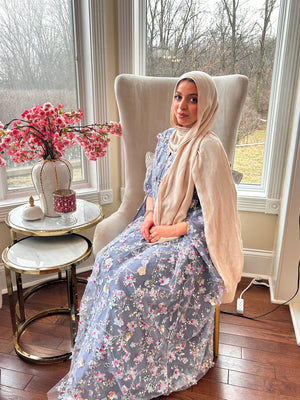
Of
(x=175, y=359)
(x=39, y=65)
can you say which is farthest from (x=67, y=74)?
(x=175, y=359)

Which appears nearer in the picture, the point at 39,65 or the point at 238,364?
the point at 238,364

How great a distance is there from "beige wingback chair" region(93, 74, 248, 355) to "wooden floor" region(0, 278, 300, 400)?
0.67 meters

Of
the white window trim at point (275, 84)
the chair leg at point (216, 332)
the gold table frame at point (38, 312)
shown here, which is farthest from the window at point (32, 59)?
the chair leg at point (216, 332)

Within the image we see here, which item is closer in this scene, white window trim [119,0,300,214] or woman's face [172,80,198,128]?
woman's face [172,80,198,128]

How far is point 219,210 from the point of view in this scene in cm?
136

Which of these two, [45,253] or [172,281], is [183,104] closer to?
[172,281]

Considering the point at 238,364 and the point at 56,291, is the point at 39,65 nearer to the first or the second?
the point at 56,291

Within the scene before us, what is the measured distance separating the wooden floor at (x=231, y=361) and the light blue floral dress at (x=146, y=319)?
117 mm

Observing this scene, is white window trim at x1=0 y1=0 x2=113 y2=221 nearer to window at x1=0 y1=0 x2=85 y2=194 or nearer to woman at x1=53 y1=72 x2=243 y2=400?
window at x1=0 y1=0 x2=85 y2=194

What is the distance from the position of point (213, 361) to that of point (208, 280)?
515 millimetres

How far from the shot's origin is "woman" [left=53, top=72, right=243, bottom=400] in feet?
4.22

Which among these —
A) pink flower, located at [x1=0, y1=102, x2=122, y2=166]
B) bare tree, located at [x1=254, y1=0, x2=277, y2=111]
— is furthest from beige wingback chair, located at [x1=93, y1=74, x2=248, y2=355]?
bare tree, located at [x1=254, y1=0, x2=277, y2=111]

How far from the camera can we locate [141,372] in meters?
1.34

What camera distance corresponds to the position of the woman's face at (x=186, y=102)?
4.68 ft
